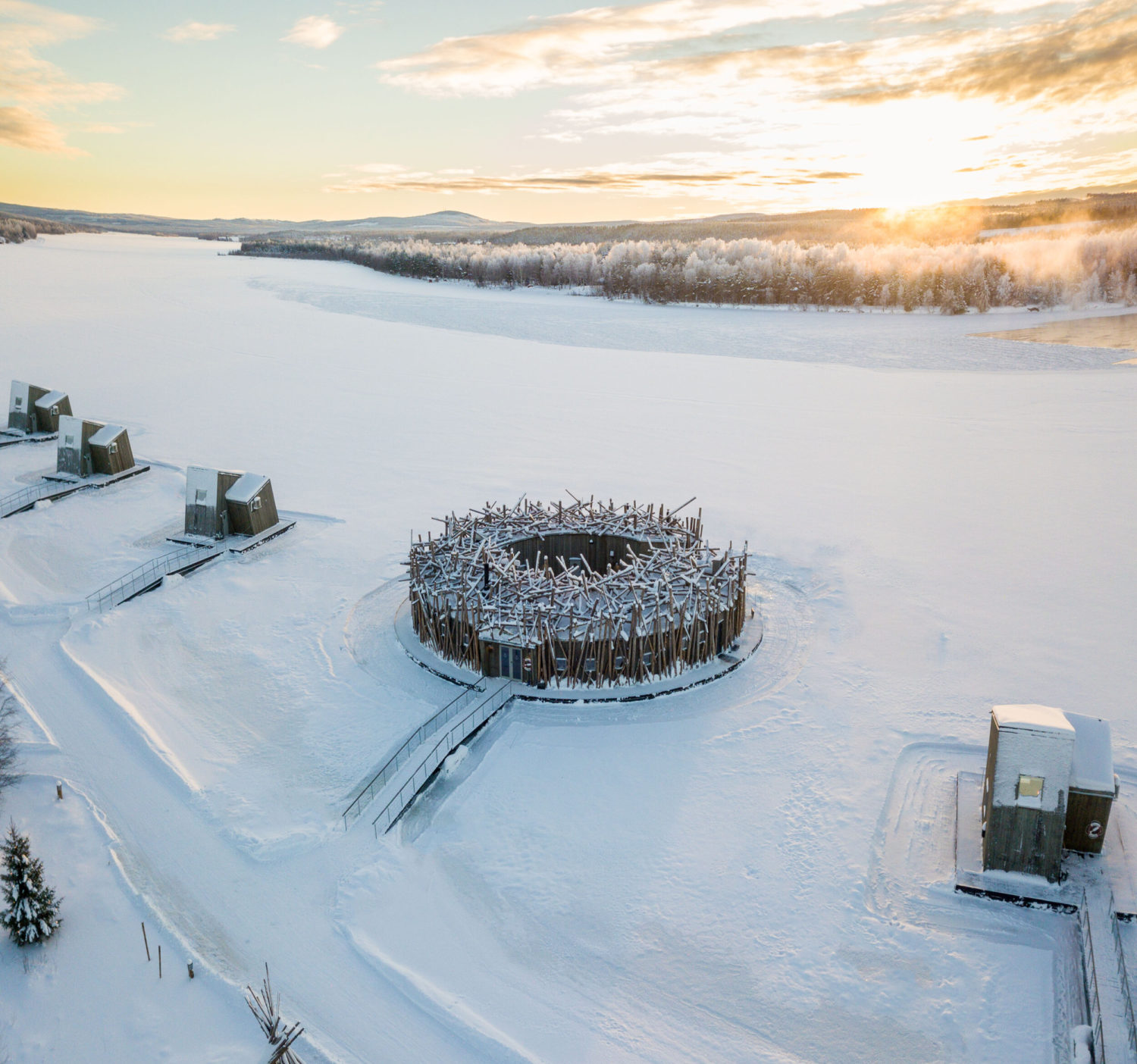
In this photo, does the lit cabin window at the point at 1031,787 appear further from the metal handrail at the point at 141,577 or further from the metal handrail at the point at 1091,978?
the metal handrail at the point at 141,577

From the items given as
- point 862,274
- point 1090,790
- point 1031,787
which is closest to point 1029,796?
point 1031,787

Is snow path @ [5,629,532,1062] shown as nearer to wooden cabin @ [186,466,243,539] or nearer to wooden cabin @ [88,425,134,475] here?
wooden cabin @ [186,466,243,539]

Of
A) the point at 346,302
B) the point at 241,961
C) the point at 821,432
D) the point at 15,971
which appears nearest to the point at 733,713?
the point at 241,961

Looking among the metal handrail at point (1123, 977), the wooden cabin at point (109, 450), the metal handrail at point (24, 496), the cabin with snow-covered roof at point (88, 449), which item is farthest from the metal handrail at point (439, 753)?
the cabin with snow-covered roof at point (88, 449)

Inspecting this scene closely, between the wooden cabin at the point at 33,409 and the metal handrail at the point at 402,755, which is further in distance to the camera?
the wooden cabin at the point at 33,409

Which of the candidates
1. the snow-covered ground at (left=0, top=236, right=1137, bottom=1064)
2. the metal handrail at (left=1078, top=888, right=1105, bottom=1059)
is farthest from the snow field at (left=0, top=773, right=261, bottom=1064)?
the metal handrail at (left=1078, top=888, right=1105, bottom=1059)

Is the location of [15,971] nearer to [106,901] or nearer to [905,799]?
[106,901]
